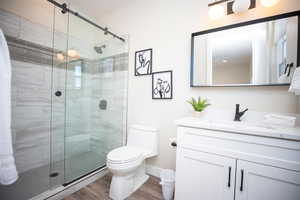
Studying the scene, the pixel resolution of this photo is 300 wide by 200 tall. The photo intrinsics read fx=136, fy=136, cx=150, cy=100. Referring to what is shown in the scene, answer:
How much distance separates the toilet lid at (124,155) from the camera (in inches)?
52.8

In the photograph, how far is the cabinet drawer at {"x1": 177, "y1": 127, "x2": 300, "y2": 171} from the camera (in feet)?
2.82

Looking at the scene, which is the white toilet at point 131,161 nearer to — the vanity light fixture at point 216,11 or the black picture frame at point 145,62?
the black picture frame at point 145,62

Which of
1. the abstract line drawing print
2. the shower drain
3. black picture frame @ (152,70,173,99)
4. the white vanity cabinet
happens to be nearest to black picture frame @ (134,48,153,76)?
the abstract line drawing print

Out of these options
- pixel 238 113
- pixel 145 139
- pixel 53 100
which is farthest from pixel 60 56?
pixel 238 113

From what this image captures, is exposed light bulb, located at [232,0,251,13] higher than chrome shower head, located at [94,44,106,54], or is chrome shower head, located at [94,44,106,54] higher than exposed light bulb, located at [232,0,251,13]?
exposed light bulb, located at [232,0,251,13]

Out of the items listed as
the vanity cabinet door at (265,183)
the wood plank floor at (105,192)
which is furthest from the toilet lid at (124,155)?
the vanity cabinet door at (265,183)

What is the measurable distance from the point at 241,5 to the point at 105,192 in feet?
7.88

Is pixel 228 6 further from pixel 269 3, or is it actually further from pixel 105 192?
pixel 105 192

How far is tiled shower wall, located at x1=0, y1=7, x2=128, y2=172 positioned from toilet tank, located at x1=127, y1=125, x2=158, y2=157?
0.42 meters

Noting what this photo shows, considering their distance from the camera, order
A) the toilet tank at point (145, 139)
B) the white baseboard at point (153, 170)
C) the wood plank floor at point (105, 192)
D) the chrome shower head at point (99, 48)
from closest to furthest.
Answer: the wood plank floor at point (105, 192) → the toilet tank at point (145, 139) → the white baseboard at point (153, 170) → the chrome shower head at point (99, 48)

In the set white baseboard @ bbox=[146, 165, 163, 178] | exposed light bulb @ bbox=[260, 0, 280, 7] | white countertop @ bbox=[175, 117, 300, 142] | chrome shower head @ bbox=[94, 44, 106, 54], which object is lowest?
white baseboard @ bbox=[146, 165, 163, 178]

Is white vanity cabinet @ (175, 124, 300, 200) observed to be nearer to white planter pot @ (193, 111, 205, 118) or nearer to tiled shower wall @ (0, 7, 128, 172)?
white planter pot @ (193, 111, 205, 118)

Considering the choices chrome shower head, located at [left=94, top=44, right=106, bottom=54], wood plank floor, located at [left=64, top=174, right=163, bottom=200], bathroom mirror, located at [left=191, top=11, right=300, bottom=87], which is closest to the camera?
bathroom mirror, located at [left=191, top=11, right=300, bottom=87]

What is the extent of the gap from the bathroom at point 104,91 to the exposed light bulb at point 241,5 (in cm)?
5
